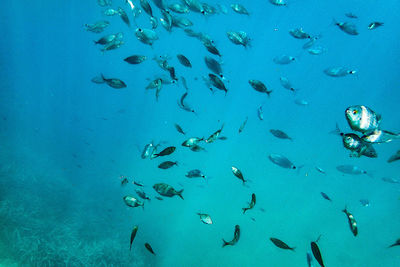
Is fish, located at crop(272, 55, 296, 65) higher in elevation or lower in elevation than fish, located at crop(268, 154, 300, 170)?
higher

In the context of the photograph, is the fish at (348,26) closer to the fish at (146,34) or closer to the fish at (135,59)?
the fish at (146,34)

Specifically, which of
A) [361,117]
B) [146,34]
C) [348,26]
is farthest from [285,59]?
[361,117]

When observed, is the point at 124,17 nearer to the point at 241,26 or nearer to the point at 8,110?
the point at 8,110

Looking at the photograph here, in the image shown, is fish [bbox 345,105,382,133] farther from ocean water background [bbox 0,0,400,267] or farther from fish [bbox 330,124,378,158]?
ocean water background [bbox 0,0,400,267]

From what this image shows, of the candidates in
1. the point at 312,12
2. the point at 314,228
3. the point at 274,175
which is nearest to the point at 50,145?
the point at 314,228

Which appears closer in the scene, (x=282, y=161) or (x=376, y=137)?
(x=376, y=137)

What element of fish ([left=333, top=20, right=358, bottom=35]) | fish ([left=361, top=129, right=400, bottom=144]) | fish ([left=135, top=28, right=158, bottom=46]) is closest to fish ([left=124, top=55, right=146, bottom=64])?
fish ([left=135, top=28, right=158, bottom=46])

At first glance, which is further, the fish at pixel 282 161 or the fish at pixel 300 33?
the fish at pixel 300 33

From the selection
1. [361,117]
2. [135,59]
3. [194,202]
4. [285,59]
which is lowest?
[194,202]

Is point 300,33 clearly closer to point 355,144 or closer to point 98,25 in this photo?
point 355,144

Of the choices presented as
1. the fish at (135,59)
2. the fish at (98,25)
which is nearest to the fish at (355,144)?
the fish at (135,59)

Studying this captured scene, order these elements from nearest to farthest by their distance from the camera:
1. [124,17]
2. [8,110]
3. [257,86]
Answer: [257,86] → [124,17] → [8,110]

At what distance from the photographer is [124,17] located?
19.7 ft

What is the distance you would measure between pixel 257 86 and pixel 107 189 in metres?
16.6
